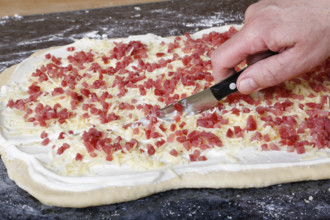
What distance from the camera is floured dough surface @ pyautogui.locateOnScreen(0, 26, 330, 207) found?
61.7 inches

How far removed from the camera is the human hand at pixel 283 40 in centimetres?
155

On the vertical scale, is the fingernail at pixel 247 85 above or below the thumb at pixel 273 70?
below

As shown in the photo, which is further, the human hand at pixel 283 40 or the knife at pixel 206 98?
the knife at pixel 206 98

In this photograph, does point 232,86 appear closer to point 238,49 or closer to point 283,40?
point 238,49

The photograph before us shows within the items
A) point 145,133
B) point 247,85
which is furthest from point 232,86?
point 145,133

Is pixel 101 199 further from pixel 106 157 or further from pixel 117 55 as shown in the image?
pixel 117 55

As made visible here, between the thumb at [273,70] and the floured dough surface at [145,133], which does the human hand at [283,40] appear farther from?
the floured dough surface at [145,133]

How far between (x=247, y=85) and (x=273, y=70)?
0.13 m

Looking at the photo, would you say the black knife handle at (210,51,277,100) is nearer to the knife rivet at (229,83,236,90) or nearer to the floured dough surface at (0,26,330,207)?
the knife rivet at (229,83,236,90)

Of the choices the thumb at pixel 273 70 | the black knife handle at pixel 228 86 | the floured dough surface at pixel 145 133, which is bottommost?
the floured dough surface at pixel 145 133

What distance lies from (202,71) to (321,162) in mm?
858

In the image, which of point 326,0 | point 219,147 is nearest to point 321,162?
point 219,147

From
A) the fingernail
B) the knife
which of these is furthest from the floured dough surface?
the fingernail

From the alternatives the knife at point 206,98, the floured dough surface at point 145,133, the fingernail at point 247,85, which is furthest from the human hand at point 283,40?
the floured dough surface at point 145,133
